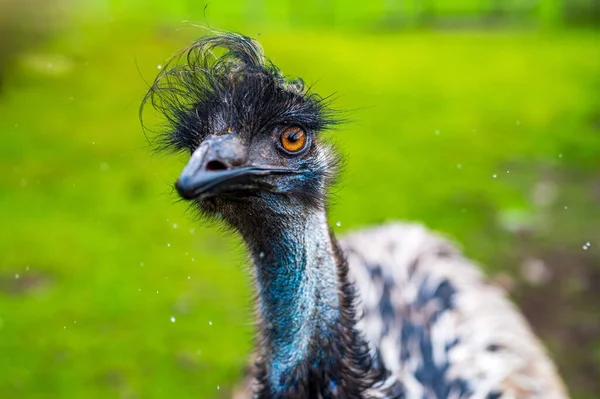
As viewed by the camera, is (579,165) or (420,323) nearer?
(420,323)

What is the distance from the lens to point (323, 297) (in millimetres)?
2408

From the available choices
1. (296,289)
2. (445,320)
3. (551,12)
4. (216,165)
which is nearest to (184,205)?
(445,320)

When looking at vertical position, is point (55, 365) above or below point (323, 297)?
above

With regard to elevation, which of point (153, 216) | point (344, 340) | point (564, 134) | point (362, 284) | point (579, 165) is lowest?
point (344, 340)

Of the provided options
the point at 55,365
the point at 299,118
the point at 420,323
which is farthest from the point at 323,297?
the point at 55,365

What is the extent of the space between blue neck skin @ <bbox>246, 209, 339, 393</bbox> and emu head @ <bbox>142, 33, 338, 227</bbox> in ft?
0.28

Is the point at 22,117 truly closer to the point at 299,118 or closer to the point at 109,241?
the point at 109,241

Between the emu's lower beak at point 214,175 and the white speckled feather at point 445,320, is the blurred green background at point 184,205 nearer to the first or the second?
the emu's lower beak at point 214,175

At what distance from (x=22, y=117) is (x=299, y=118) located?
282 inches

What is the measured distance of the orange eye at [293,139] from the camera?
2.35 m

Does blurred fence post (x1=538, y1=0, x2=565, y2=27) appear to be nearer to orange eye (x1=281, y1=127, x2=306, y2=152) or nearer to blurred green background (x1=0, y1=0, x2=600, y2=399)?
blurred green background (x1=0, y1=0, x2=600, y2=399)

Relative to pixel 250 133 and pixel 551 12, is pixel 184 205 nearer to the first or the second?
pixel 250 133

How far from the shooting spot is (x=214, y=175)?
2.13 meters

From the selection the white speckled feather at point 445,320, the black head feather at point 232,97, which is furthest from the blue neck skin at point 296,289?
the white speckled feather at point 445,320
